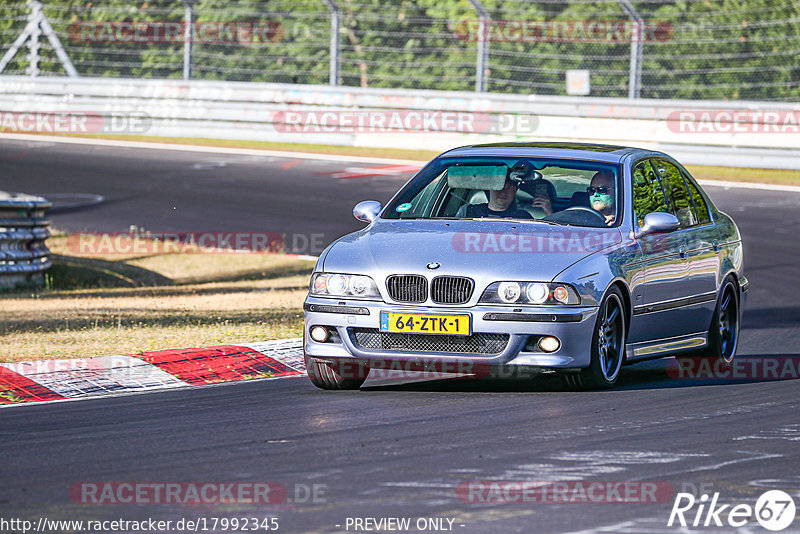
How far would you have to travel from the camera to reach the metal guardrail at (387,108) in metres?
22.4

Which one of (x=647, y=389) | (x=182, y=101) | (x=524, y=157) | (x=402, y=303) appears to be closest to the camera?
(x=402, y=303)

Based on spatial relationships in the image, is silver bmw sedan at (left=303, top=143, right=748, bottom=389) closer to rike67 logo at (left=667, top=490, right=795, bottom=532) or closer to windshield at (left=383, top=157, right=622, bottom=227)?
windshield at (left=383, top=157, right=622, bottom=227)

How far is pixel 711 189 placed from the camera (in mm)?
21172

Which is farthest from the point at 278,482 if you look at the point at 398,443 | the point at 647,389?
the point at 647,389

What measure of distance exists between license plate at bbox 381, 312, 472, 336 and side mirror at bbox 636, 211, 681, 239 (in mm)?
1557

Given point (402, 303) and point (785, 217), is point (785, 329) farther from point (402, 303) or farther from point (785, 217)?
point (785, 217)

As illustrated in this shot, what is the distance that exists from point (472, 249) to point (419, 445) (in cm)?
180

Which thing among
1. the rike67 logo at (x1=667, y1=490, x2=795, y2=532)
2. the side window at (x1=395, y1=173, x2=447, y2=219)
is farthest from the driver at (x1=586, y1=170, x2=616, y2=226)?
the rike67 logo at (x1=667, y1=490, x2=795, y2=532)

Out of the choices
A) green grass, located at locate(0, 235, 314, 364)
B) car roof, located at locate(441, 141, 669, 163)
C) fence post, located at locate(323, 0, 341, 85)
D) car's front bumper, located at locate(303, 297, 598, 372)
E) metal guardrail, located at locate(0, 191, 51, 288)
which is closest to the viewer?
car's front bumper, located at locate(303, 297, 598, 372)

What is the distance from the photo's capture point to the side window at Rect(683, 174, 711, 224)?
32.5ft

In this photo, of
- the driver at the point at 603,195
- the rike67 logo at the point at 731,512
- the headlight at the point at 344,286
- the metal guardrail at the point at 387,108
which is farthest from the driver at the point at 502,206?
the metal guardrail at the point at 387,108

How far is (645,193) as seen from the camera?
9.31 m

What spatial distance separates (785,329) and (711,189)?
963 centimetres

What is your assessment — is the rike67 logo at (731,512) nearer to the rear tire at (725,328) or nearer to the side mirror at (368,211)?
the side mirror at (368,211)
